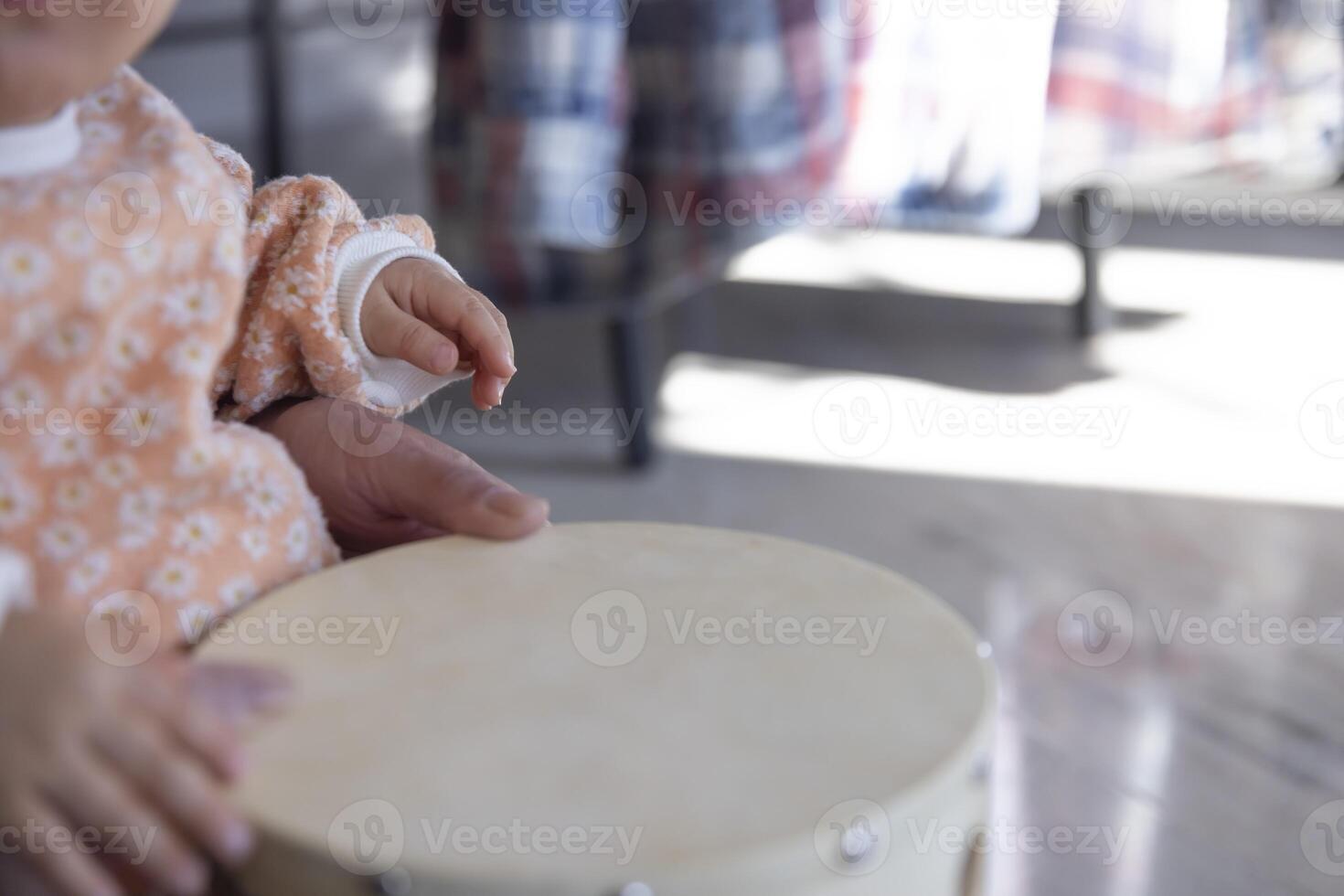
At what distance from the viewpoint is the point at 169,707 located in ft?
1.42

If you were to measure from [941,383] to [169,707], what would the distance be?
1.80 metres

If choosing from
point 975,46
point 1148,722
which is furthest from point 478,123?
point 1148,722

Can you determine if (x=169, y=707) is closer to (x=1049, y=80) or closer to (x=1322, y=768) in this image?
(x=1322, y=768)

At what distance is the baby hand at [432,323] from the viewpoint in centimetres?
67

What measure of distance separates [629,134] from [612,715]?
143cm
